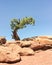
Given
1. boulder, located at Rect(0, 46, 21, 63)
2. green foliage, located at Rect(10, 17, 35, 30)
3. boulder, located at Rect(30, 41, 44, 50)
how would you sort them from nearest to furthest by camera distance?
boulder, located at Rect(0, 46, 21, 63)
boulder, located at Rect(30, 41, 44, 50)
green foliage, located at Rect(10, 17, 35, 30)

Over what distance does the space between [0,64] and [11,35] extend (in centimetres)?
1924

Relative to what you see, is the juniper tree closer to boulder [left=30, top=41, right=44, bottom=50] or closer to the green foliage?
the green foliage

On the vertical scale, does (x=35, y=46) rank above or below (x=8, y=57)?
below

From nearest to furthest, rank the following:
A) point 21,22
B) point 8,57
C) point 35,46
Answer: point 8,57 < point 35,46 < point 21,22

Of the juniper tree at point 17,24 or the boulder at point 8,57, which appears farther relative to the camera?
the juniper tree at point 17,24

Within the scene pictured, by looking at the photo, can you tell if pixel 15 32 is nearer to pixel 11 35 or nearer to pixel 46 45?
pixel 11 35

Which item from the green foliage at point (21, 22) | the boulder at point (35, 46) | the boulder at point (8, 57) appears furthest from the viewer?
the green foliage at point (21, 22)

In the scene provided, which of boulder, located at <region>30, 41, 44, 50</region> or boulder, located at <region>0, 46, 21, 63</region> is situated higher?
boulder, located at <region>0, 46, 21, 63</region>

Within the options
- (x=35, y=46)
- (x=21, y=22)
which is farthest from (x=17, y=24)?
(x=35, y=46)

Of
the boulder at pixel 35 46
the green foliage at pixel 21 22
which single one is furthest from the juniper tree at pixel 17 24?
the boulder at pixel 35 46

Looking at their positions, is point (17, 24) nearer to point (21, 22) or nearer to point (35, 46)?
point (21, 22)

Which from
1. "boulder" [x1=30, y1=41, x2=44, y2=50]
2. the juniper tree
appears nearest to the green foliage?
the juniper tree

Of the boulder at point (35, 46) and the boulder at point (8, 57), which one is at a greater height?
the boulder at point (8, 57)

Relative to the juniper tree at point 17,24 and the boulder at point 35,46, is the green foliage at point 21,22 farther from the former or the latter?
the boulder at point 35,46
